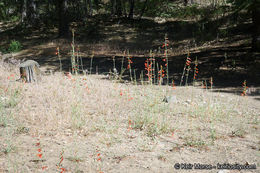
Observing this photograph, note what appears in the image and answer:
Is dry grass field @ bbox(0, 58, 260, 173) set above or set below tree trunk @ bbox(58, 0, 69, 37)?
below

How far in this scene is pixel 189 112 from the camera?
562cm

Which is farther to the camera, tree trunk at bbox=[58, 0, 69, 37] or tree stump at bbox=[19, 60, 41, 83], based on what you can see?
tree trunk at bbox=[58, 0, 69, 37]

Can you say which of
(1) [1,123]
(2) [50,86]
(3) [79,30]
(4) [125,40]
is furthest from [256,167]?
(3) [79,30]

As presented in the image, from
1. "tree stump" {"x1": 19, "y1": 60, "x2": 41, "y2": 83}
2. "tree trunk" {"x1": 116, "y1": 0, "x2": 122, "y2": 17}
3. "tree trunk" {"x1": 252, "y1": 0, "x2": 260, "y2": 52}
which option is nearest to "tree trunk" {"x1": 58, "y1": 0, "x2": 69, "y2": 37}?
"tree trunk" {"x1": 116, "y1": 0, "x2": 122, "y2": 17}

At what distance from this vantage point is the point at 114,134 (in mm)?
4438

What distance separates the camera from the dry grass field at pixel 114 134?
11.5 feet

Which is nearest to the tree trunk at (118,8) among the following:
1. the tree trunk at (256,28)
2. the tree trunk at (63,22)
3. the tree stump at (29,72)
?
the tree trunk at (63,22)

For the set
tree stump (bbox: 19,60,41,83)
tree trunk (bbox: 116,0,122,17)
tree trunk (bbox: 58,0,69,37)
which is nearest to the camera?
tree stump (bbox: 19,60,41,83)

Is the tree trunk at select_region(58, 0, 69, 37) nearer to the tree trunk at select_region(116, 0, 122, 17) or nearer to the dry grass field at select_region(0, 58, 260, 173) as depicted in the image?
the tree trunk at select_region(116, 0, 122, 17)

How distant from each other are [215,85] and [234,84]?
2.27ft

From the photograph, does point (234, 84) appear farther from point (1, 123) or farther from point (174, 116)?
point (1, 123)

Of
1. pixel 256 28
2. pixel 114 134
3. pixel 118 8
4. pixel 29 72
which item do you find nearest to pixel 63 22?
pixel 118 8

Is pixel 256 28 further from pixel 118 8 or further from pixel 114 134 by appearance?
pixel 118 8

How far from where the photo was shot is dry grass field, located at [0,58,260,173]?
3.51 metres
